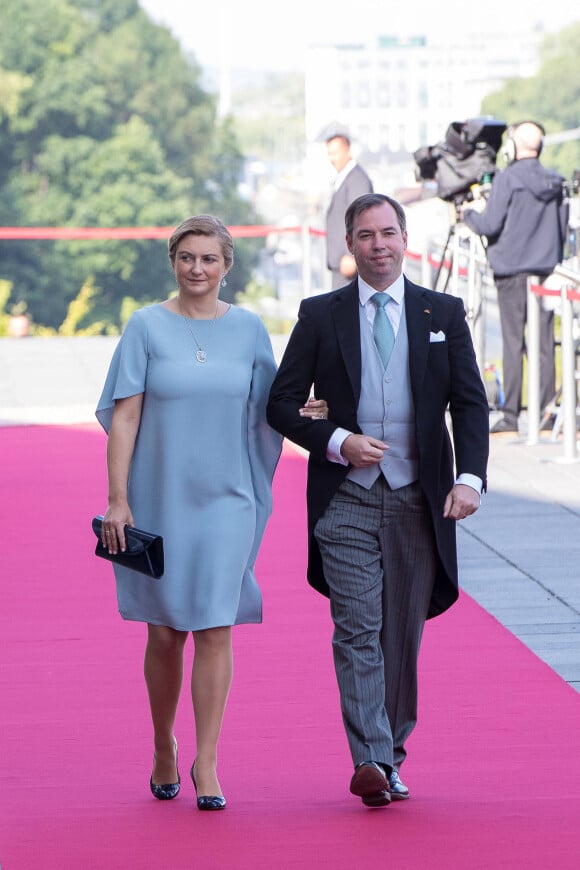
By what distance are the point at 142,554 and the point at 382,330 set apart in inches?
32.1

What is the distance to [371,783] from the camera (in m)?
4.16

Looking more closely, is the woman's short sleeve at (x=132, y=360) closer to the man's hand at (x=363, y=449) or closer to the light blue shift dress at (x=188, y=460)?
the light blue shift dress at (x=188, y=460)

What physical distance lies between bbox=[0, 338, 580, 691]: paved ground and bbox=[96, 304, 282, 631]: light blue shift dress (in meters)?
1.62

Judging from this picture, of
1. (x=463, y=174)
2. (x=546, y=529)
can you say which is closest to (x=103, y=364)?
(x=463, y=174)

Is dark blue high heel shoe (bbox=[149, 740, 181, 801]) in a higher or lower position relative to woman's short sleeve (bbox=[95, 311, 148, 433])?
lower

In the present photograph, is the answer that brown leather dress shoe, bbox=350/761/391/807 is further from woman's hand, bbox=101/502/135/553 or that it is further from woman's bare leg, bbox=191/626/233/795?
woman's hand, bbox=101/502/135/553

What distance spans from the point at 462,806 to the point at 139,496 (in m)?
1.12

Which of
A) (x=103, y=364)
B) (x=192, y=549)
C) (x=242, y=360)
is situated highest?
(x=242, y=360)

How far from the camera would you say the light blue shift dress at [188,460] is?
4.38m

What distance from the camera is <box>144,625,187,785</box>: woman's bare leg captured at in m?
4.44

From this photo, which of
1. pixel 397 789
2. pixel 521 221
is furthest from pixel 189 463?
pixel 521 221

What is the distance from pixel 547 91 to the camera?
117 meters

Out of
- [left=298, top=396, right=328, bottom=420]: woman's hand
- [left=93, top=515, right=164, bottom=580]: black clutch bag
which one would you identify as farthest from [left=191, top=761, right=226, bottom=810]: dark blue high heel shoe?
[left=298, top=396, right=328, bottom=420]: woman's hand

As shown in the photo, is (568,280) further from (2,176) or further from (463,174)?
(2,176)
